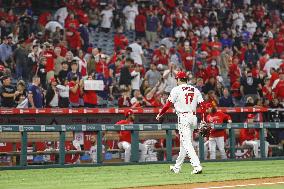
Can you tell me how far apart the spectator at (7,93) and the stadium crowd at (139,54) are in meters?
0.03

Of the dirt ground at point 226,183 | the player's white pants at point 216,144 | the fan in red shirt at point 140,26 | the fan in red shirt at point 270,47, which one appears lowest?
the dirt ground at point 226,183

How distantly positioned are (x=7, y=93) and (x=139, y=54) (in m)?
7.27

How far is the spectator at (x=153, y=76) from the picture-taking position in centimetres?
2278

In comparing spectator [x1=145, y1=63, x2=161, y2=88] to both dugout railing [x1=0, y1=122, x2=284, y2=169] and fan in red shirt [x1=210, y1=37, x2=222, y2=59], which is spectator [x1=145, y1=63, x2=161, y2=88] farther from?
dugout railing [x1=0, y1=122, x2=284, y2=169]

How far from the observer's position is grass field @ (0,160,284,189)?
12.1m

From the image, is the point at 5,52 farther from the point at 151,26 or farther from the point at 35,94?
the point at 151,26

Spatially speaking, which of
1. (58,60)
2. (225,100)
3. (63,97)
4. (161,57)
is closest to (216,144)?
(225,100)

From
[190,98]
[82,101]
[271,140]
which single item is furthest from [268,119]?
[190,98]

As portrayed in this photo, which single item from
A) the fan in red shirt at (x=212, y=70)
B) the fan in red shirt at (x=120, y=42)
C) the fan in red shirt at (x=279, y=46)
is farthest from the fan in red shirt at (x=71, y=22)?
the fan in red shirt at (x=279, y=46)

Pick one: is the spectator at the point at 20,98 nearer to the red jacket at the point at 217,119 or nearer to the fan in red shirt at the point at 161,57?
the red jacket at the point at 217,119

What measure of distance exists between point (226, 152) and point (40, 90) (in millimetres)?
5298

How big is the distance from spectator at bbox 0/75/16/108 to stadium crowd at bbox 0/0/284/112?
26 millimetres

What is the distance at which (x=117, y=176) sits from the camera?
13922mm

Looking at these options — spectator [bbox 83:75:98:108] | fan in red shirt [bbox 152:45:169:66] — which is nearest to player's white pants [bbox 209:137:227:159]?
spectator [bbox 83:75:98:108]
